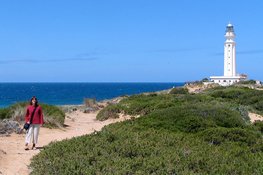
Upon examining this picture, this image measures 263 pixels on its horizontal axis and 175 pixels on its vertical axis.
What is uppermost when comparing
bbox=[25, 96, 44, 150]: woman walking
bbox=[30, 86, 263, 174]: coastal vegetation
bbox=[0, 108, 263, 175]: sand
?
bbox=[25, 96, 44, 150]: woman walking

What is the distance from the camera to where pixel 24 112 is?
19.4m

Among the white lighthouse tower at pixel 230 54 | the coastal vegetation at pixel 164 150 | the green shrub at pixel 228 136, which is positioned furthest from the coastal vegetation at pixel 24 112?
the white lighthouse tower at pixel 230 54

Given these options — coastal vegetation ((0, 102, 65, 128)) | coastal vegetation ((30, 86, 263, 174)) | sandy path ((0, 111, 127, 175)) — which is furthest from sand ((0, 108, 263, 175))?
coastal vegetation ((0, 102, 65, 128))

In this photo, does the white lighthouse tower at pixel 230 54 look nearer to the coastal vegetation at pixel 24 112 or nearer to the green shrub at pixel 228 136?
the coastal vegetation at pixel 24 112

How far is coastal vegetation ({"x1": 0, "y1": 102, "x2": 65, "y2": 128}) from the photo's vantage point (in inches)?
760

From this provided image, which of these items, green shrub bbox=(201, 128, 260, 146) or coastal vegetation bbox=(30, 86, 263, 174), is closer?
coastal vegetation bbox=(30, 86, 263, 174)

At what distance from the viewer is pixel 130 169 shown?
9328mm

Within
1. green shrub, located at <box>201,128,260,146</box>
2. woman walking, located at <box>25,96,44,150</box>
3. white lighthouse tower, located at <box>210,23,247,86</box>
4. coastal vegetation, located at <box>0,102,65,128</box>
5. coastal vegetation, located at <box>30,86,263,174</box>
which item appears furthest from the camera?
white lighthouse tower, located at <box>210,23,247,86</box>

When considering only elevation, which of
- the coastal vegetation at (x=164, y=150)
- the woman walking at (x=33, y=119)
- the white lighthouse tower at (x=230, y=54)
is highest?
the white lighthouse tower at (x=230, y=54)

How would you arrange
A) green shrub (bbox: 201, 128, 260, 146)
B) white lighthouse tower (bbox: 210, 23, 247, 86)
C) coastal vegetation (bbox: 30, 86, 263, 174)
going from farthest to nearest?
white lighthouse tower (bbox: 210, 23, 247, 86) < green shrub (bbox: 201, 128, 260, 146) < coastal vegetation (bbox: 30, 86, 263, 174)

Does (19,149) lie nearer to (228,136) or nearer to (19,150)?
(19,150)

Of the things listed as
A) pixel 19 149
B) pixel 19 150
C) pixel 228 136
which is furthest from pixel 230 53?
pixel 19 150

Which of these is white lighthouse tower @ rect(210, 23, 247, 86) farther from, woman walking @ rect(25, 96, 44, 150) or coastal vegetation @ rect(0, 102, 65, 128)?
woman walking @ rect(25, 96, 44, 150)

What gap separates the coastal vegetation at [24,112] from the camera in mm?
19300
